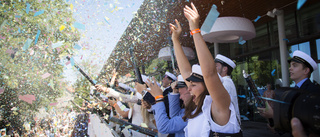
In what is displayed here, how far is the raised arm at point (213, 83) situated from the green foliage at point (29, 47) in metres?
6.77

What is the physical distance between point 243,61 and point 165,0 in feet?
14.0

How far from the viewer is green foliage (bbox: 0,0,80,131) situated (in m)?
8.02

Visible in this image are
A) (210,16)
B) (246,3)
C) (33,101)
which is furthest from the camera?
(33,101)

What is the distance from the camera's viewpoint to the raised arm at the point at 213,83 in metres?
1.30

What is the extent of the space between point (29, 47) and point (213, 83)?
8.92m

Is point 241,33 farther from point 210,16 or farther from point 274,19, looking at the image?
point 210,16

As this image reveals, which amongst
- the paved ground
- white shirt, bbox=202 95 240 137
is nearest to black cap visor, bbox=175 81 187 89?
white shirt, bbox=202 95 240 137

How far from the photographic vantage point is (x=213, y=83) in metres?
1.29

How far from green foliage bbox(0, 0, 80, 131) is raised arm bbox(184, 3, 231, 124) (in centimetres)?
677

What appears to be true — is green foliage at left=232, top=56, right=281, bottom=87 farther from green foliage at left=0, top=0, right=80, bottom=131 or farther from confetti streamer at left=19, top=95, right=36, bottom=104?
confetti streamer at left=19, top=95, right=36, bottom=104

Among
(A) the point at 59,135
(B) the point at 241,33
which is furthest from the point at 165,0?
(A) the point at 59,135

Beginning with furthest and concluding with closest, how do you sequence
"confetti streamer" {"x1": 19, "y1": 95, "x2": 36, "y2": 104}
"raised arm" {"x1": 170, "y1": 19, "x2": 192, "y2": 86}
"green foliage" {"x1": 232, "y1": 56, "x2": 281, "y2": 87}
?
"confetti streamer" {"x1": 19, "y1": 95, "x2": 36, "y2": 104} < "green foliage" {"x1": 232, "y1": 56, "x2": 281, "y2": 87} < "raised arm" {"x1": 170, "y1": 19, "x2": 192, "y2": 86}

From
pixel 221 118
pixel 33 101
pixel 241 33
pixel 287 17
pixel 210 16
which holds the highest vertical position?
pixel 287 17

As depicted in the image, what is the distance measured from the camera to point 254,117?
8.43m
